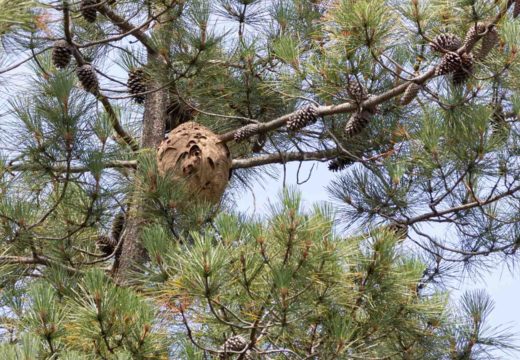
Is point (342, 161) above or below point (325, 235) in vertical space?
above

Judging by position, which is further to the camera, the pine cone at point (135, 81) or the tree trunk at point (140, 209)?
the pine cone at point (135, 81)

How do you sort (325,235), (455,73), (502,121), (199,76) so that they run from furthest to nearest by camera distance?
1. (199,76)
2. (502,121)
3. (455,73)
4. (325,235)

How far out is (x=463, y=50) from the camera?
3.10 metres

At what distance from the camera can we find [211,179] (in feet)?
11.8

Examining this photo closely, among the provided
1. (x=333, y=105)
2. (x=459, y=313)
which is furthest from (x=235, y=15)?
(x=459, y=313)

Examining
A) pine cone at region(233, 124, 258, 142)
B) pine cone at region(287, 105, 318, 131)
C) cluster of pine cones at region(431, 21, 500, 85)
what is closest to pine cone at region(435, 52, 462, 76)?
cluster of pine cones at region(431, 21, 500, 85)

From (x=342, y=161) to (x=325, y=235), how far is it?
1106 mm

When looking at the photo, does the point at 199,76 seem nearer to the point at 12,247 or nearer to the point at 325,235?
the point at 12,247

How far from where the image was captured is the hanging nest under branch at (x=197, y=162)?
11.7ft

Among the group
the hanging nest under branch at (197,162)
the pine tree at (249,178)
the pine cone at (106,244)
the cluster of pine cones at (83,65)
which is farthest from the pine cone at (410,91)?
the pine cone at (106,244)

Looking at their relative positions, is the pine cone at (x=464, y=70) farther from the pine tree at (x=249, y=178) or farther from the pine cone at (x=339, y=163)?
the pine cone at (x=339, y=163)

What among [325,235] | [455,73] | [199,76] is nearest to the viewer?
[325,235]

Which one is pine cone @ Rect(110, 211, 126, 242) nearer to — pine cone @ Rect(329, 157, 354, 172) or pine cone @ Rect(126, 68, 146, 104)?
pine cone @ Rect(126, 68, 146, 104)

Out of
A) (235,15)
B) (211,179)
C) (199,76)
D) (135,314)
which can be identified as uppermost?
(235,15)
